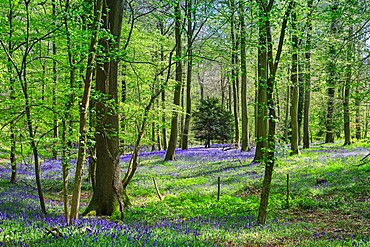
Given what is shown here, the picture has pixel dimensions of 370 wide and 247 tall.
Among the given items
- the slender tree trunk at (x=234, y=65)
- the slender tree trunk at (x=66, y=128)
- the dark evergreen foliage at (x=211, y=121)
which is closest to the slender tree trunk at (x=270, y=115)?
the slender tree trunk at (x=234, y=65)

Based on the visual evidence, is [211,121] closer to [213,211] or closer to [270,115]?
[213,211]

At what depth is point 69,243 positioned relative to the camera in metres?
4.24

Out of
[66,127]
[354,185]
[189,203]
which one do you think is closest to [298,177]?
[354,185]

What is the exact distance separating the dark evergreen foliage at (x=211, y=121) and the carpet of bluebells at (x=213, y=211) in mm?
16106

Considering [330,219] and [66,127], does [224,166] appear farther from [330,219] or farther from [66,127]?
[66,127]

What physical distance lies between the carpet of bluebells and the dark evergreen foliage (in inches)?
634

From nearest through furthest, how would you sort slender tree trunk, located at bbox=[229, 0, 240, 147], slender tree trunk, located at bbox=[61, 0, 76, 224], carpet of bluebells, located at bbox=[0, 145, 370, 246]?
1. carpet of bluebells, located at bbox=[0, 145, 370, 246]
2. slender tree trunk, located at bbox=[61, 0, 76, 224]
3. slender tree trunk, located at bbox=[229, 0, 240, 147]

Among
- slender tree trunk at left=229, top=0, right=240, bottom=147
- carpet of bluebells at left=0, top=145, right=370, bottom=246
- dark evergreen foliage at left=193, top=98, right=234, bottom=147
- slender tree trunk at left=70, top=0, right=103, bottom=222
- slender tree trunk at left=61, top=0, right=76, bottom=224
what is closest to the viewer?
carpet of bluebells at left=0, top=145, right=370, bottom=246

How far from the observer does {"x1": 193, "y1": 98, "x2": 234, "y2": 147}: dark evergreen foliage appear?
34.5 m

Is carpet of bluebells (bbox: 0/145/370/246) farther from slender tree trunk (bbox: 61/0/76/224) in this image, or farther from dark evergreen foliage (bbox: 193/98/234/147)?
dark evergreen foliage (bbox: 193/98/234/147)

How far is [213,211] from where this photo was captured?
9.20 meters

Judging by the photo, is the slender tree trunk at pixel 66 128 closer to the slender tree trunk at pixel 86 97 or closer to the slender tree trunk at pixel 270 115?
the slender tree trunk at pixel 86 97

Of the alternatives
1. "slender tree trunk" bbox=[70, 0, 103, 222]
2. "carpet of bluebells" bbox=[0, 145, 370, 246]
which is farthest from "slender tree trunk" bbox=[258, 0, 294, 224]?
"slender tree trunk" bbox=[70, 0, 103, 222]

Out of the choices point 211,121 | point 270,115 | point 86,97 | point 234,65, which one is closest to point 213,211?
point 270,115
